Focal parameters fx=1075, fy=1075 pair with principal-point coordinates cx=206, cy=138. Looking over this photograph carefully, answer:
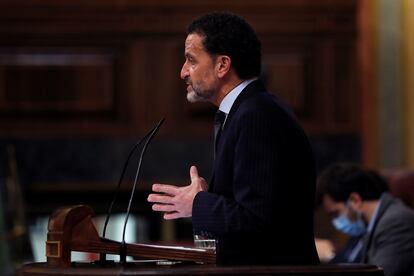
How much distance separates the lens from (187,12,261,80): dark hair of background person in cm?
252

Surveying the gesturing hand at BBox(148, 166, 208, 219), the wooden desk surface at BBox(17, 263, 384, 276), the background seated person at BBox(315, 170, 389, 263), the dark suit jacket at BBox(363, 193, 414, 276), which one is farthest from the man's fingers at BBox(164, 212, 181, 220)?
the background seated person at BBox(315, 170, 389, 263)

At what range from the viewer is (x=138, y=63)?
5.79 meters

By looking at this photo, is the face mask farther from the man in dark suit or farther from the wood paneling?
the man in dark suit

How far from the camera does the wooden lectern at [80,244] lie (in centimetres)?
223

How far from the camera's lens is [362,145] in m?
5.77

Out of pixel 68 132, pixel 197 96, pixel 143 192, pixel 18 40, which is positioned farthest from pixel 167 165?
pixel 197 96

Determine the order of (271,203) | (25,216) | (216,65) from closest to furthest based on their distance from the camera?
(271,203) < (216,65) < (25,216)

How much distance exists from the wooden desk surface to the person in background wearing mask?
5.50ft

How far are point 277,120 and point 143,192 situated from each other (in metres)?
3.36

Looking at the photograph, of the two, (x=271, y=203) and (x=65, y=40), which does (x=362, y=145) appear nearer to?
(x=65, y=40)

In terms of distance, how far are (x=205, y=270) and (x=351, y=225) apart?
231cm

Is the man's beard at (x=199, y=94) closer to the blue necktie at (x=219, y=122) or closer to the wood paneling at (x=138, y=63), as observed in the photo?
the blue necktie at (x=219, y=122)

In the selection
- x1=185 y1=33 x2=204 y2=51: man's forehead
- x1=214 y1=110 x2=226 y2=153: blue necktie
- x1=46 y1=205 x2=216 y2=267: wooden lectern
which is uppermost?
x1=185 y1=33 x2=204 y2=51: man's forehead

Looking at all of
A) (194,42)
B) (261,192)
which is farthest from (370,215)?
(261,192)
